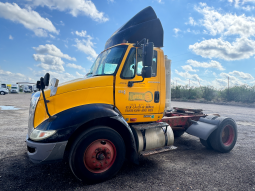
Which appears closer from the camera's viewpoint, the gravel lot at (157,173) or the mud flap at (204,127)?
the gravel lot at (157,173)

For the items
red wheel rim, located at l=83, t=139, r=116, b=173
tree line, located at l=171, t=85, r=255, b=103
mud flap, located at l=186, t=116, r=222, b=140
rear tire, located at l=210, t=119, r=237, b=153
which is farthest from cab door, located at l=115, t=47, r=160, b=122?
tree line, located at l=171, t=85, r=255, b=103

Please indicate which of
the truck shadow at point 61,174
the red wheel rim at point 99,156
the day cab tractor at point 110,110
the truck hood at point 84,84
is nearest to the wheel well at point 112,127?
the day cab tractor at point 110,110

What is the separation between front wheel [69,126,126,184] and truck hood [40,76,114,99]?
2.66 ft

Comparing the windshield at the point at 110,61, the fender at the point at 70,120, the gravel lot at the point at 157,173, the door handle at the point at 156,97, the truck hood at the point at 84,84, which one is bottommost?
the gravel lot at the point at 157,173

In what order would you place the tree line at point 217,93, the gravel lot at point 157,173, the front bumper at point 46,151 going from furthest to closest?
the tree line at point 217,93
the gravel lot at point 157,173
the front bumper at point 46,151

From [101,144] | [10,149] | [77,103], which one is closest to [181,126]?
[101,144]

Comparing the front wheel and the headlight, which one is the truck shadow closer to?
the front wheel

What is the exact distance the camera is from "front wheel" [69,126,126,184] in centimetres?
271

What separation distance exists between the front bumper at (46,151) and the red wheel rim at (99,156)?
431 mm

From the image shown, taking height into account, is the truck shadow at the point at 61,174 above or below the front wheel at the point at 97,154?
below

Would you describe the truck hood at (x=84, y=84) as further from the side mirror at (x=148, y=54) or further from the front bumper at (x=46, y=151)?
the front bumper at (x=46, y=151)

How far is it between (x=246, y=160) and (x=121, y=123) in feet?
11.3

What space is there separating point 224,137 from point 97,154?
159 inches

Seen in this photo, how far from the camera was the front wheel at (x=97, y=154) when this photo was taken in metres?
2.71
